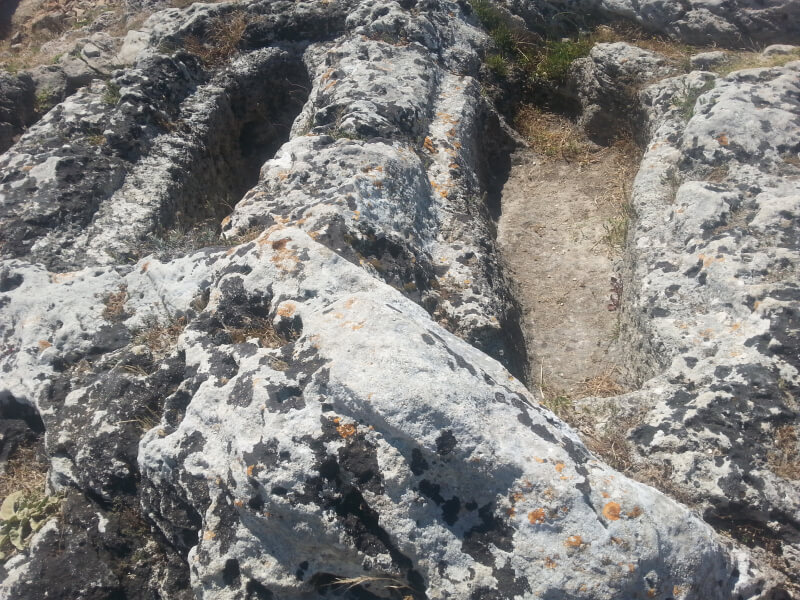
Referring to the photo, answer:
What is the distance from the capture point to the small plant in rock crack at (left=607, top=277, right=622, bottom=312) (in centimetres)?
512

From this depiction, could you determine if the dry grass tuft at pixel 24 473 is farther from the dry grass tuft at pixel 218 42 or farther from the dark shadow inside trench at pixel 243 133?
the dry grass tuft at pixel 218 42

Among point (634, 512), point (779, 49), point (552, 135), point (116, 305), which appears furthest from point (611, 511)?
point (779, 49)

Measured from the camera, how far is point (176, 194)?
20.0 feet

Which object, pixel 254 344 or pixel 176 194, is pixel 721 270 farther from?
pixel 176 194

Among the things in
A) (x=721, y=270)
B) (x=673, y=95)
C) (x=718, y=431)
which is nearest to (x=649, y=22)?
(x=673, y=95)

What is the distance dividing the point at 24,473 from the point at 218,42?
5561mm

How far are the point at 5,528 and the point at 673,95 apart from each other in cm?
641

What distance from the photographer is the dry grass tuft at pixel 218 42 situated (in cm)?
750

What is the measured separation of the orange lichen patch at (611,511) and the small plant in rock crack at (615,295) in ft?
8.51

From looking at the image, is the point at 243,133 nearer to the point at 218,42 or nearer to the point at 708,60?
the point at 218,42

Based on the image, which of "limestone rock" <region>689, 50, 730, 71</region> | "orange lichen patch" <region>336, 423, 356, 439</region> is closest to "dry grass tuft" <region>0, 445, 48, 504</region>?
"orange lichen patch" <region>336, 423, 356, 439</region>

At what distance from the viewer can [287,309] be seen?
11.9 ft

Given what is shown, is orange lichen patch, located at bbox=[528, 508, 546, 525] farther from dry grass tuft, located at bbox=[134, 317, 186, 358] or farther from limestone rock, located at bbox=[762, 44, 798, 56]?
limestone rock, located at bbox=[762, 44, 798, 56]

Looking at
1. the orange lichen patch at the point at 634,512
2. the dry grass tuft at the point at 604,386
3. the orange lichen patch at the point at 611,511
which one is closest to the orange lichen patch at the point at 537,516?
the orange lichen patch at the point at 611,511
